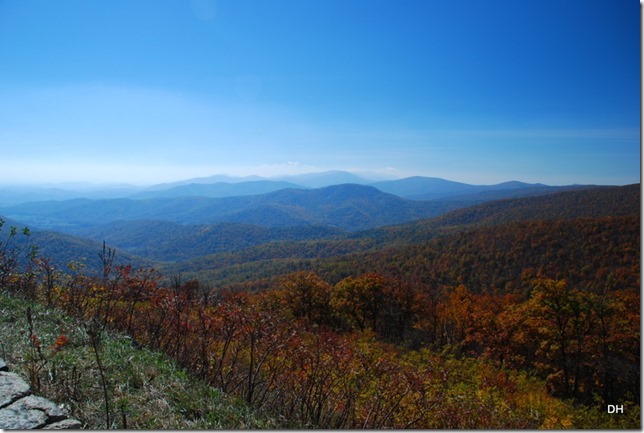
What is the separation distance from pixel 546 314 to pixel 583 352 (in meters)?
4.01

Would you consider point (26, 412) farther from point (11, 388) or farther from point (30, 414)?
point (11, 388)

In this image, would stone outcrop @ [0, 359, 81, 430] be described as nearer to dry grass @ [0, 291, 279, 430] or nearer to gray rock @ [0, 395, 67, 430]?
gray rock @ [0, 395, 67, 430]

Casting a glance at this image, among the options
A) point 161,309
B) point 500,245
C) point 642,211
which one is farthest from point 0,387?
point 500,245

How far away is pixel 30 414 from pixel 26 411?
45mm

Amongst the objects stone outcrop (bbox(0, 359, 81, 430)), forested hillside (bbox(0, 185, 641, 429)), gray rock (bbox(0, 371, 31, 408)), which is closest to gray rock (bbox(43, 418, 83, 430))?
stone outcrop (bbox(0, 359, 81, 430))

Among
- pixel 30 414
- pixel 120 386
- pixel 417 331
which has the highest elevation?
pixel 30 414

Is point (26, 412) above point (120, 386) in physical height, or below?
→ above

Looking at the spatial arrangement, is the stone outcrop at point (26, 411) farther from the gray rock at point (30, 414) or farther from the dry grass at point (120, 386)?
the dry grass at point (120, 386)

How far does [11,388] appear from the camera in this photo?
246 centimetres

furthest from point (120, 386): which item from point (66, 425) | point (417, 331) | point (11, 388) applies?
point (417, 331)

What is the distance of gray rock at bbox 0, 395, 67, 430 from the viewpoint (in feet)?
7.30

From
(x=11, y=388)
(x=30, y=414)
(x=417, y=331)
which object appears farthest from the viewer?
(x=417, y=331)

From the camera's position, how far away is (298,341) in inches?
167

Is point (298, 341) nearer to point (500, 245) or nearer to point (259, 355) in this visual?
point (259, 355)
